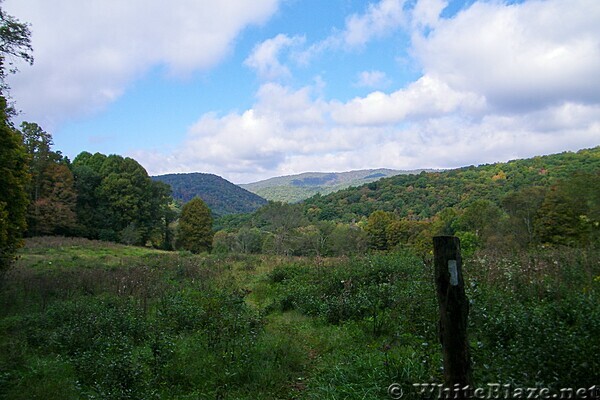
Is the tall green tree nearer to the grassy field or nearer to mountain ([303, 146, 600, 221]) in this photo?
the grassy field

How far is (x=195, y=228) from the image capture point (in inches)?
1799

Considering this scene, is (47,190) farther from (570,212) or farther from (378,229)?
(570,212)

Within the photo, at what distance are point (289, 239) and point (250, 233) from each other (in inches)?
263

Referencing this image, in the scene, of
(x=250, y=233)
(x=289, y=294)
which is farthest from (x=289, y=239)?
(x=289, y=294)

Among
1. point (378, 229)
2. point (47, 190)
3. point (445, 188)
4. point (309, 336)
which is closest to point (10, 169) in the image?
point (309, 336)

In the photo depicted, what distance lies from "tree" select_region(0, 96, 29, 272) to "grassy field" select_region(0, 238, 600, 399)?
1.59 meters

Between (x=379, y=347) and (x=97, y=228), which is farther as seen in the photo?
(x=97, y=228)

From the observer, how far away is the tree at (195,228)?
45688 millimetres

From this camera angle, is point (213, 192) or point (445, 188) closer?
point (445, 188)

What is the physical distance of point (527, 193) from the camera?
1268 inches

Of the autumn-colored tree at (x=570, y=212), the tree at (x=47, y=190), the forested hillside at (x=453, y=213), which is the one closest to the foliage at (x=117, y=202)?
the tree at (x=47, y=190)

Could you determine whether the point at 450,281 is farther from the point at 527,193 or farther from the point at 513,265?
the point at 527,193

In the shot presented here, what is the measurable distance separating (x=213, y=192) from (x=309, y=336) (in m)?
164
